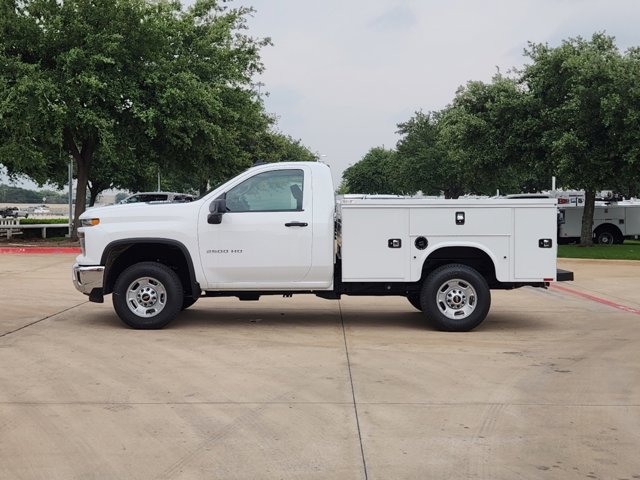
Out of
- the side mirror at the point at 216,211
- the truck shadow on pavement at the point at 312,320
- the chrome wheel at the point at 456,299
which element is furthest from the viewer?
the truck shadow on pavement at the point at 312,320

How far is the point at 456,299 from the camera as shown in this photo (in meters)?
9.79

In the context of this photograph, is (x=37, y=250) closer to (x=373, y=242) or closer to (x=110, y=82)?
(x=110, y=82)

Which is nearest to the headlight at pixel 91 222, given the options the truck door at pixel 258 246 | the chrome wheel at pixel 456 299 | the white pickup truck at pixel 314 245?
the white pickup truck at pixel 314 245

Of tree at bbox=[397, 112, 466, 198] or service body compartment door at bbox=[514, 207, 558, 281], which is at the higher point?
tree at bbox=[397, 112, 466, 198]

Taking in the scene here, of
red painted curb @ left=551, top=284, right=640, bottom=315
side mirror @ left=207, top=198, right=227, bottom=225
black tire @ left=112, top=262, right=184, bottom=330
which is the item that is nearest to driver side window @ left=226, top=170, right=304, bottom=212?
side mirror @ left=207, top=198, right=227, bottom=225

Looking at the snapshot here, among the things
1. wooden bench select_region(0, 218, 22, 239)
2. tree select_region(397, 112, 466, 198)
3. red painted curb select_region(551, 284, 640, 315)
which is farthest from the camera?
tree select_region(397, 112, 466, 198)

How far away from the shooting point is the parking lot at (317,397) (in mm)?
4895

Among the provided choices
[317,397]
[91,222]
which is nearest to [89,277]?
[91,222]

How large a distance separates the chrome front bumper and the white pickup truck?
0.01 metres

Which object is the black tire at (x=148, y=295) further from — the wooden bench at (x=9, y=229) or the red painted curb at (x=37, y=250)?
the wooden bench at (x=9, y=229)

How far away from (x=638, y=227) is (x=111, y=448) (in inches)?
1173

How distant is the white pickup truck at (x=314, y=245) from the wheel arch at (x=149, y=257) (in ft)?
0.09

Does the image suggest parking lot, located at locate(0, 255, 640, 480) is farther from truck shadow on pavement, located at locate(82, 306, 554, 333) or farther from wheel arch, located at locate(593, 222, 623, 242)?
wheel arch, located at locate(593, 222, 623, 242)

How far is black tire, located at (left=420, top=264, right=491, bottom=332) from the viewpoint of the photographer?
9664mm
